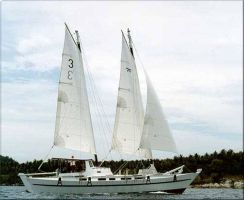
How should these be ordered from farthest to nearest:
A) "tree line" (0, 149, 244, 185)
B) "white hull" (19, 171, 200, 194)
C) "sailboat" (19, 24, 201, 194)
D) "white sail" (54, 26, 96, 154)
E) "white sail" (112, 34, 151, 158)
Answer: "tree line" (0, 149, 244, 185) → "white sail" (54, 26, 96, 154) → "white sail" (112, 34, 151, 158) → "sailboat" (19, 24, 201, 194) → "white hull" (19, 171, 200, 194)

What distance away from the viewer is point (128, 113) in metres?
57.8

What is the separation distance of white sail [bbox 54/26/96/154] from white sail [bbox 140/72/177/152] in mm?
6793

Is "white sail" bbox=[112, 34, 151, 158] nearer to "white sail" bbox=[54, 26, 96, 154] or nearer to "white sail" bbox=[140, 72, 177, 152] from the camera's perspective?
"white sail" bbox=[140, 72, 177, 152]

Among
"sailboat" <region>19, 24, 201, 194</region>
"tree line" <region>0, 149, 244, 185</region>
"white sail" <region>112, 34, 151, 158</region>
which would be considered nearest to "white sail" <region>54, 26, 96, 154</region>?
"sailboat" <region>19, 24, 201, 194</region>

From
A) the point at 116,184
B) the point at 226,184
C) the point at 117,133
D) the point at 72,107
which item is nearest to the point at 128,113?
the point at 117,133

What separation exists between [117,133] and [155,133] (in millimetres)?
4404

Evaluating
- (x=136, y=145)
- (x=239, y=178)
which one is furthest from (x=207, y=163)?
(x=136, y=145)

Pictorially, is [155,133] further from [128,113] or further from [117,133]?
[117,133]

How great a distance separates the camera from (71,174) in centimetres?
5653

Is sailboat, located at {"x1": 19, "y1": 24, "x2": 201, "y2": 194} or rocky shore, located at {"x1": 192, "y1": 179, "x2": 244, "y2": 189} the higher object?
sailboat, located at {"x1": 19, "y1": 24, "x2": 201, "y2": 194}

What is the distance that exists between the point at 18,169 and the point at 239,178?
61.8 meters

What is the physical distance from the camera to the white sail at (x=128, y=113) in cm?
5738

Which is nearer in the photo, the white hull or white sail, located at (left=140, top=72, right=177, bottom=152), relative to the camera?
the white hull

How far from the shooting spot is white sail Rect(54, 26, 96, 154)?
5781cm
